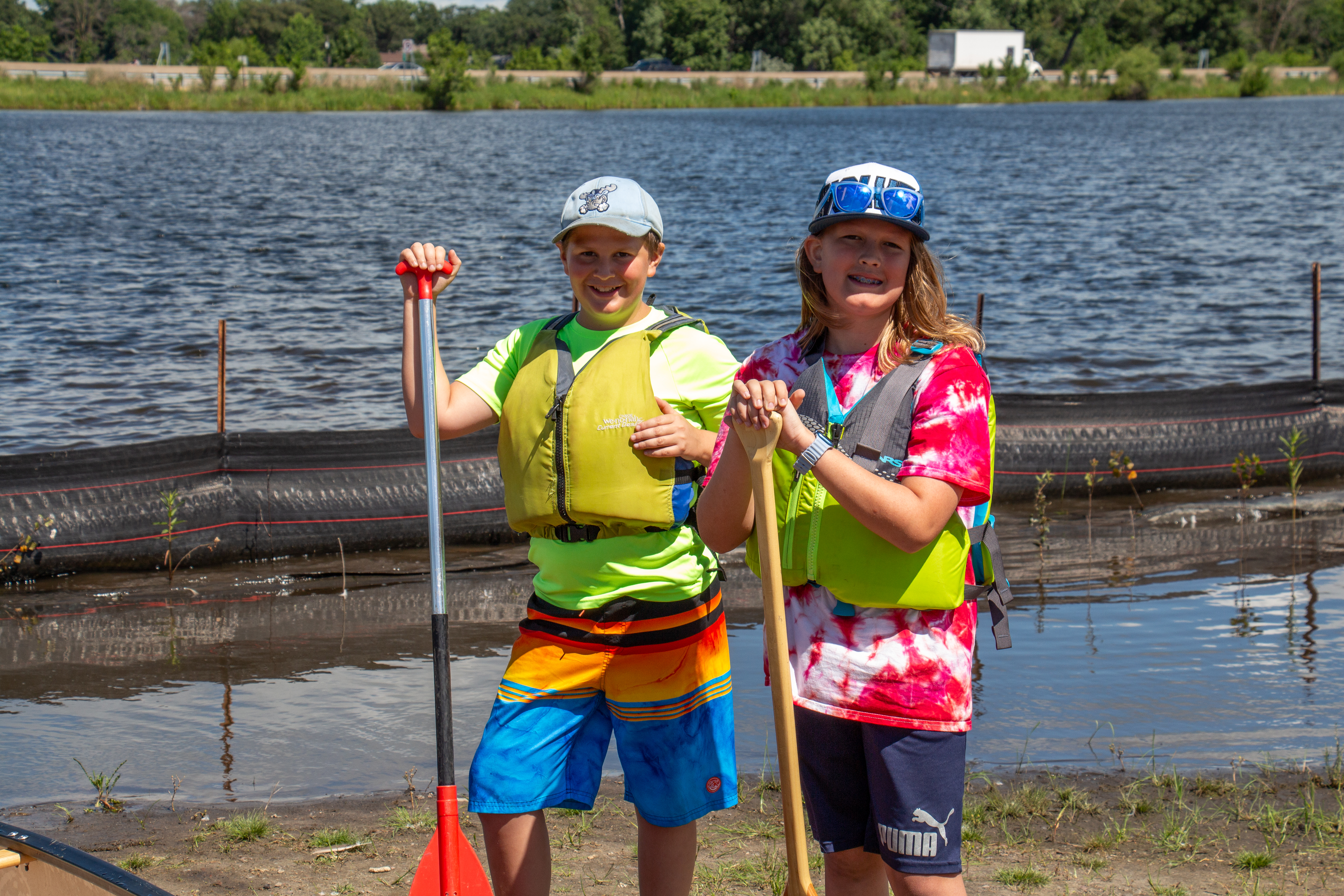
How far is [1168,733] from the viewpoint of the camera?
196 inches

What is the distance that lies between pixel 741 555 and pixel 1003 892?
400 cm

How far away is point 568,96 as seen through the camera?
268 feet

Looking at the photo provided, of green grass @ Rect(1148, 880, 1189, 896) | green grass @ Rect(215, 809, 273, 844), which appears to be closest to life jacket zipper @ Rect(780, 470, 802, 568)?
green grass @ Rect(1148, 880, 1189, 896)

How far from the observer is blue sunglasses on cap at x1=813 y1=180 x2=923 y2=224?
8.22ft

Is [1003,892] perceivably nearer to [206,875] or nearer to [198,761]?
[206,875]

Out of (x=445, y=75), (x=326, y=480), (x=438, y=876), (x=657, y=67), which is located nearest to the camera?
(x=438, y=876)

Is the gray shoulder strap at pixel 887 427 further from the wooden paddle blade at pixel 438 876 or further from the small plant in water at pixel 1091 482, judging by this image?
the small plant in water at pixel 1091 482

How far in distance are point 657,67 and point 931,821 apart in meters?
118

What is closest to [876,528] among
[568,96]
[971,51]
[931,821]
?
[931,821]

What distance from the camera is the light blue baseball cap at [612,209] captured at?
2883mm

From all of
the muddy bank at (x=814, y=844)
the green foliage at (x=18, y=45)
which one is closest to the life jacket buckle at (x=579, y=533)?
the muddy bank at (x=814, y=844)

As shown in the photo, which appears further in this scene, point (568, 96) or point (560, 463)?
point (568, 96)

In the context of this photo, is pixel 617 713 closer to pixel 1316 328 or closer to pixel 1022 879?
pixel 1022 879

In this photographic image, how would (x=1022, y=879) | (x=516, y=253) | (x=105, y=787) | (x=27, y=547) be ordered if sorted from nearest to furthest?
(x=1022, y=879), (x=105, y=787), (x=27, y=547), (x=516, y=253)
